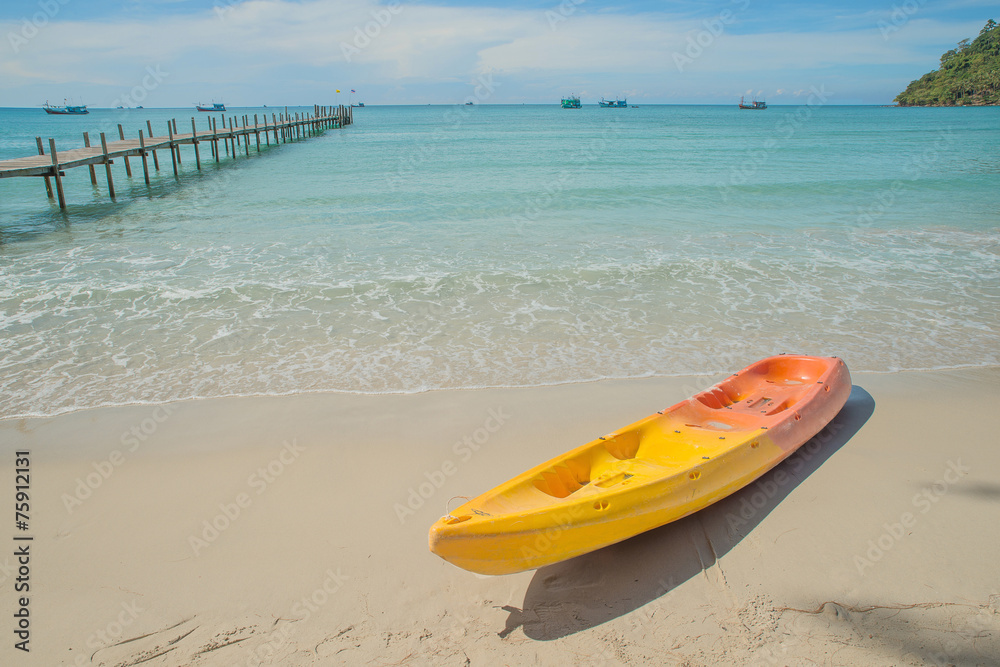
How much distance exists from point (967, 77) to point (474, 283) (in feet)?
499

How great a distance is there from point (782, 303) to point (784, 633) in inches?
267

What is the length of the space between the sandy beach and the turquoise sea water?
1255 mm

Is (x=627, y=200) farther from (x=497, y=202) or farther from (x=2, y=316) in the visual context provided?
(x=2, y=316)

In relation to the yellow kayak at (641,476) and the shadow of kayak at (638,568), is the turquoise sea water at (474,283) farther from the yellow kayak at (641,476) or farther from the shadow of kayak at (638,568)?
the shadow of kayak at (638,568)

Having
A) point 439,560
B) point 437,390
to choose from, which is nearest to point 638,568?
point 439,560

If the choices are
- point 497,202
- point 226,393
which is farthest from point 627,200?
point 226,393

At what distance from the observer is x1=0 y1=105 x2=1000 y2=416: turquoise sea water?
22.2ft

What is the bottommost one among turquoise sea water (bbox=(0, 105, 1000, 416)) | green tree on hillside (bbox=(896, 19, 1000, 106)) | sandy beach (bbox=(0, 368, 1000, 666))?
sandy beach (bbox=(0, 368, 1000, 666))

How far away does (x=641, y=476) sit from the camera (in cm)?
382

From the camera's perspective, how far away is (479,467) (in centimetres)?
471

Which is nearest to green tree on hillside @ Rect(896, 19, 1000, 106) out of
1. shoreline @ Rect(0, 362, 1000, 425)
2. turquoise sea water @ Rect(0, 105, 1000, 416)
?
turquoise sea water @ Rect(0, 105, 1000, 416)

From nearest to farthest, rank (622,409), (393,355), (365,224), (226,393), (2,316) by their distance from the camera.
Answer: (622,409)
(226,393)
(393,355)
(2,316)
(365,224)

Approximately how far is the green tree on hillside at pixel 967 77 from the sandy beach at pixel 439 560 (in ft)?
486

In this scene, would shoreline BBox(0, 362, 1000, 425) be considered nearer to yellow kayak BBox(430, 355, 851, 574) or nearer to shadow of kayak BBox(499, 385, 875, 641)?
yellow kayak BBox(430, 355, 851, 574)
